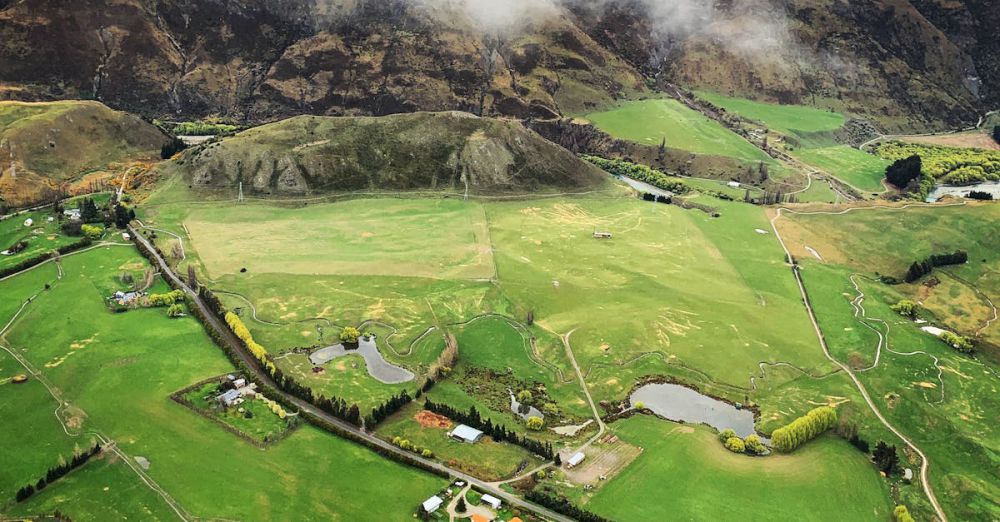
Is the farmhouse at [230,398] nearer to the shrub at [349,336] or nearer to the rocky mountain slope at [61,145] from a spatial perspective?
the shrub at [349,336]

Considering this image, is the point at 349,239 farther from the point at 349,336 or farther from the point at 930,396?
the point at 930,396

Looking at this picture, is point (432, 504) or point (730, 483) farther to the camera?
point (730, 483)

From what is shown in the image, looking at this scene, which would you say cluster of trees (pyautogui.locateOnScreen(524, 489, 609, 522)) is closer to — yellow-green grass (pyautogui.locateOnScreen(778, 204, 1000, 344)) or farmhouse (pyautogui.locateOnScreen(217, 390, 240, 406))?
farmhouse (pyautogui.locateOnScreen(217, 390, 240, 406))

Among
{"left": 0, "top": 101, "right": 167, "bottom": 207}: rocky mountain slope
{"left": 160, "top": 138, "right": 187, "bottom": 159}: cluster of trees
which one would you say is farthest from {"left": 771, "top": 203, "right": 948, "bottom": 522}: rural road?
{"left": 0, "top": 101, "right": 167, "bottom": 207}: rocky mountain slope

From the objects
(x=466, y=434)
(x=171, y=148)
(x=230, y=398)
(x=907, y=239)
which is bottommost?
(x=466, y=434)

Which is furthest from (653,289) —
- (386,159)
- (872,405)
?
(386,159)

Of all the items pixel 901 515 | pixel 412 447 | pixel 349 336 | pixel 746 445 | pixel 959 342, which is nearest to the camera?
pixel 901 515

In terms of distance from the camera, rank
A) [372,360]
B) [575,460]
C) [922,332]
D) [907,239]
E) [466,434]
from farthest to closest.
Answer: [907,239], [922,332], [372,360], [466,434], [575,460]

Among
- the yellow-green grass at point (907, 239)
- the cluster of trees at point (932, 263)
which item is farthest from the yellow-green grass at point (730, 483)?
the cluster of trees at point (932, 263)
